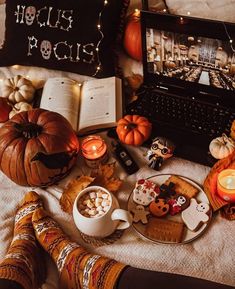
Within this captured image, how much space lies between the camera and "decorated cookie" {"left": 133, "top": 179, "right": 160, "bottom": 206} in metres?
1.03

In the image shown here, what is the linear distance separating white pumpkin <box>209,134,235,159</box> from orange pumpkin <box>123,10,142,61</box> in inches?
17.1

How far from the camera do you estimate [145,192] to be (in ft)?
3.42

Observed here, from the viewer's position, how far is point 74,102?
126 centimetres

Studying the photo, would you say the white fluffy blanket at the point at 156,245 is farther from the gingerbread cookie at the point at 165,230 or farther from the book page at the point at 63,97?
the book page at the point at 63,97

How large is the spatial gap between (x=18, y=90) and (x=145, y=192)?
0.54 metres

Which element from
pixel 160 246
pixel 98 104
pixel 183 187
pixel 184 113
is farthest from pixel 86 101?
pixel 160 246

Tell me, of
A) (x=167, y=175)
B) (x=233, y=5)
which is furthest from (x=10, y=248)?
(x=233, y=5)

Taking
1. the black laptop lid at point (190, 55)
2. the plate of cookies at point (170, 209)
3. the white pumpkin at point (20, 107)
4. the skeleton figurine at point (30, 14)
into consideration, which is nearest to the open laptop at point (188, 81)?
the black laptop lid at point (190, 55)

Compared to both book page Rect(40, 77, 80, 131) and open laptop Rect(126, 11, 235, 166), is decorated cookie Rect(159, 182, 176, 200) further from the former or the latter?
book page Rect(40, 77, 80, 131)

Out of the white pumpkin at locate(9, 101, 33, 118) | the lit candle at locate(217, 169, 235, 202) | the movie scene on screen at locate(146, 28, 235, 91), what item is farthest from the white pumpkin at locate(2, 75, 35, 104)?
the lit candle at locate(217, 169, 235, 202)

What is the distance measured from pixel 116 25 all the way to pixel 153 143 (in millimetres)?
448

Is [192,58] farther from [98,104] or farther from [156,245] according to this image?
[156,245]

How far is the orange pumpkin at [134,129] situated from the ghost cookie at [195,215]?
23 centimetres

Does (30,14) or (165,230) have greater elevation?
(30,14)
